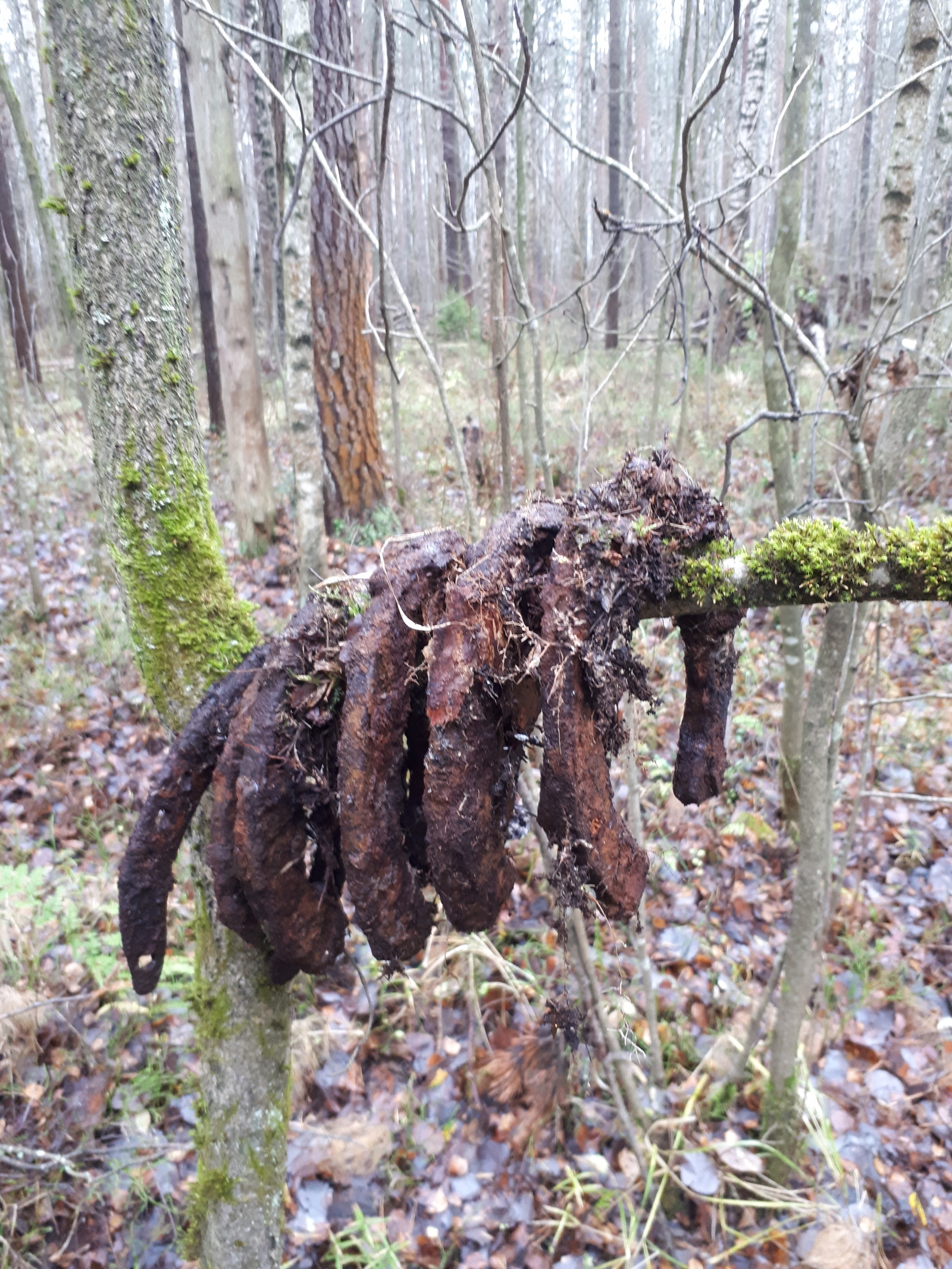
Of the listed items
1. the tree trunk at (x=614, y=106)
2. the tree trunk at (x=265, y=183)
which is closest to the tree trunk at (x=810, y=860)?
the tree trunk at (x=265, y=183)

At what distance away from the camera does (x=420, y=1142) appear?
313 cm

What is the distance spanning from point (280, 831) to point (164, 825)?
25 centimetres

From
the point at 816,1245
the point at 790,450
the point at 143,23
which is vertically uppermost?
the point at 143,23

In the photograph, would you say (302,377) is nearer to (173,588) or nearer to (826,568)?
(173,588)

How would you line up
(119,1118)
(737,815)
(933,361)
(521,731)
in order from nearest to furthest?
(521,731) → (933,361) → (119,1118) → (737,815)

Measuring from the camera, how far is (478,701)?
1168 millimetres

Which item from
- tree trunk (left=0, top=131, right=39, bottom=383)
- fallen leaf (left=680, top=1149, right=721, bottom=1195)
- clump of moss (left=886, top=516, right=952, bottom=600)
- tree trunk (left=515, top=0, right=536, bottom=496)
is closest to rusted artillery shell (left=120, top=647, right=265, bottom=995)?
clump of moss (left=886, top=516, right=952, bottom=600)


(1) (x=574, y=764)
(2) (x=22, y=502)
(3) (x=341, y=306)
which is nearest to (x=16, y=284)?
(3) (x=341, y=306)

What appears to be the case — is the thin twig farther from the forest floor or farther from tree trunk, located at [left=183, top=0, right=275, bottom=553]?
tree trunk, located at [left=183, top=0, right=275, bottom=553]

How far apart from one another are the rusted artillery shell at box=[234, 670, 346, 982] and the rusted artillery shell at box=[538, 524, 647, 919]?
446 millimetres

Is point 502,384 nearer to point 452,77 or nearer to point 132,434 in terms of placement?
point 452,77

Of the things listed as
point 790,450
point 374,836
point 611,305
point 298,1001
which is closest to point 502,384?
point 790,450

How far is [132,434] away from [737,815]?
14.1 feet

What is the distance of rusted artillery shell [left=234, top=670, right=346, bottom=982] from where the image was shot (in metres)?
1.29
